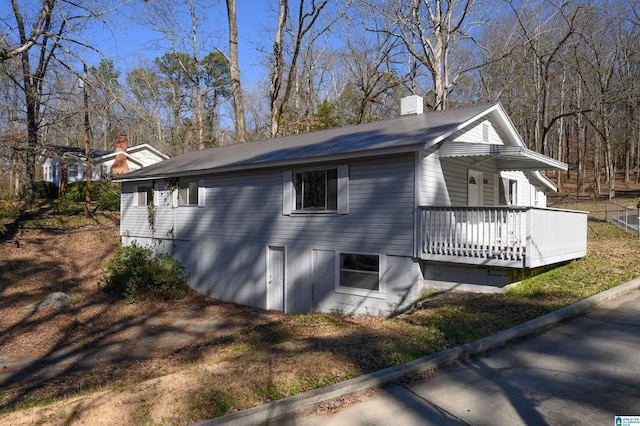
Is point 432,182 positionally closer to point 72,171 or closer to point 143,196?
point 143,196

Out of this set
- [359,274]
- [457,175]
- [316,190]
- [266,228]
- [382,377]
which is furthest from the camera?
[266,228]

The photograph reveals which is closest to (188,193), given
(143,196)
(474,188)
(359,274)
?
(143,196)

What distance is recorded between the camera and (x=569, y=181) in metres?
43.2

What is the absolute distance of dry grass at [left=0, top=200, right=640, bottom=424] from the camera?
4.50m

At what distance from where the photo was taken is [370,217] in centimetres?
1105

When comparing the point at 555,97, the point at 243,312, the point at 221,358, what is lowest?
the point at 243,312

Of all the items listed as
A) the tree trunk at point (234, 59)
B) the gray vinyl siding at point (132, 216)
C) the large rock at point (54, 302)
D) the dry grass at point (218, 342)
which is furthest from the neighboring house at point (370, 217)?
the tree trunk at point (234, 59)

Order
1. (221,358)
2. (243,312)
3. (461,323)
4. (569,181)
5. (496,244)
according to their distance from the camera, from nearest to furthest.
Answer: (221,358) → (461,323) → (496,244) → (243,312) → (569,181)

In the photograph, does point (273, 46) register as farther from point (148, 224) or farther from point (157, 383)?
point (157, 383)

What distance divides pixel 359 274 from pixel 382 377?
639 centimetres

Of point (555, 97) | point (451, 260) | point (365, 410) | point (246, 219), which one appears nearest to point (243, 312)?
point (246, 219)

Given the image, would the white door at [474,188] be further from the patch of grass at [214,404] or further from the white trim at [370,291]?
the patch of grass at [214,404]

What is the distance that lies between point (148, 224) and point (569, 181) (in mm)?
38983

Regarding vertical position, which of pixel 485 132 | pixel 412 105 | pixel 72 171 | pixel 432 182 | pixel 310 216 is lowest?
pixel 310 216
